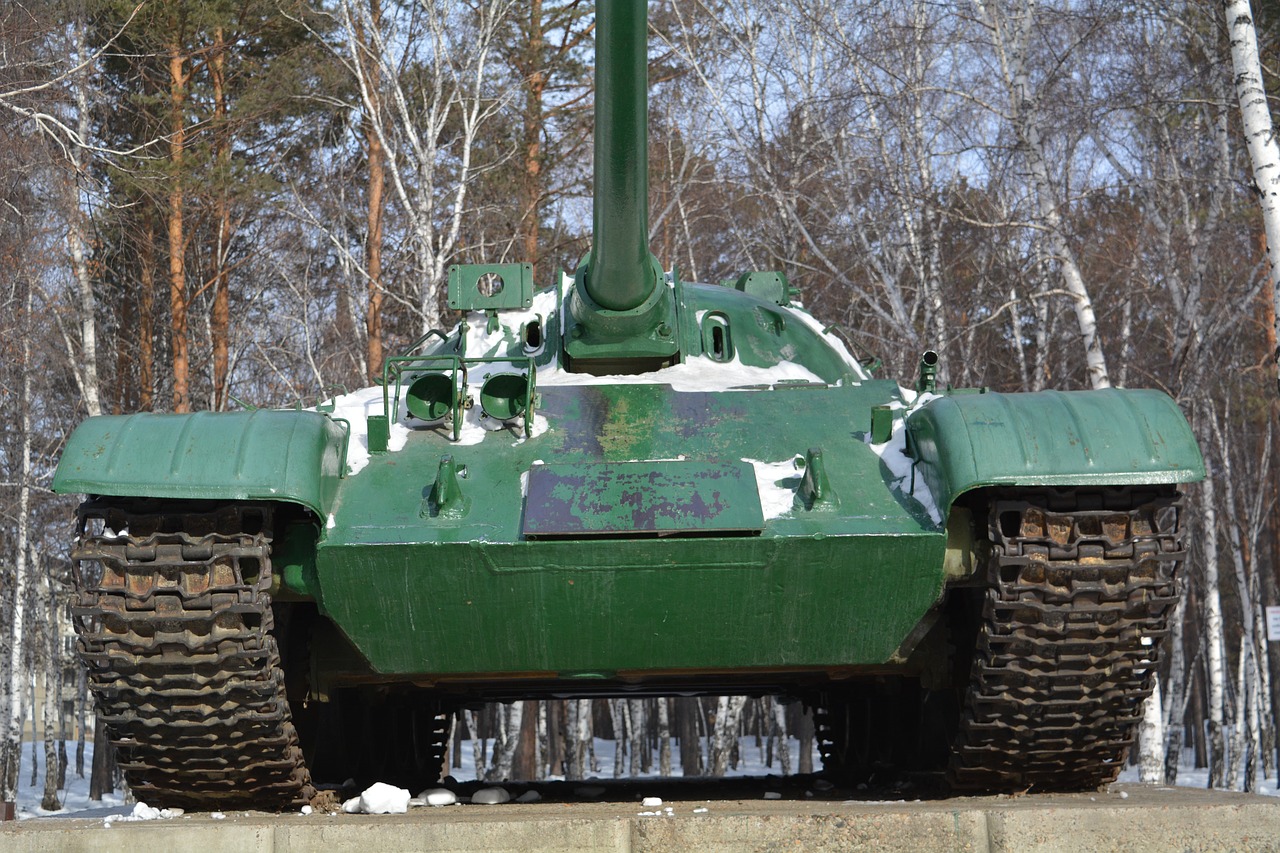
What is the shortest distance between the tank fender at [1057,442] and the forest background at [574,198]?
24.4 ft

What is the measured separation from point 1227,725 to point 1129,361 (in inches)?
200

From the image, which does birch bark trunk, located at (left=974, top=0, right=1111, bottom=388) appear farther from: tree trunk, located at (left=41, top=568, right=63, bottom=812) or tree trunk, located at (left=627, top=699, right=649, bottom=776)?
tree trunk, located at (left=627, top=699, right=649, bottom=776)

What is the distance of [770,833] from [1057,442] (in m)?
1.98

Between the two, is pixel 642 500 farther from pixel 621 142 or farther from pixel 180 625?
pixel 180 625

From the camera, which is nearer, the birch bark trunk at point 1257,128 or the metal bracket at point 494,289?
the metal bracket at point 494,289

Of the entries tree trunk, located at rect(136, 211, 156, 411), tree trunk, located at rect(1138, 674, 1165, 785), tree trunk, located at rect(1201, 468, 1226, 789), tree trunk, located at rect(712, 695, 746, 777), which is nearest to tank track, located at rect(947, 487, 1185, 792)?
tree trunk, located at rect(1138, 674, 1165, 785)

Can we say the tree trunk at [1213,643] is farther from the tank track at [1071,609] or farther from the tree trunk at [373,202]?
the tank track at [1071,609]

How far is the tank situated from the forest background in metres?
7.39

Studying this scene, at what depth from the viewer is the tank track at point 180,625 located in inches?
247

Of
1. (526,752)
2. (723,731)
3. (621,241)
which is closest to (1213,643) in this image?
(723,731)

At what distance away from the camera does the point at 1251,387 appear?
91.7 ft

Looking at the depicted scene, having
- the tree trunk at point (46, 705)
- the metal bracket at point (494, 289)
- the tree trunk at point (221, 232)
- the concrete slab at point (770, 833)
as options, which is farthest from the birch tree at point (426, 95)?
the concrete slab at point (770, 833)

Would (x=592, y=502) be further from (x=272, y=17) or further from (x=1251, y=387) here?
(x=1251, y=387)

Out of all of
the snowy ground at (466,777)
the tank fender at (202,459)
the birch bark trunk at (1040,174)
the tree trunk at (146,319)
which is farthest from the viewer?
the snowy ground at (466,777)
